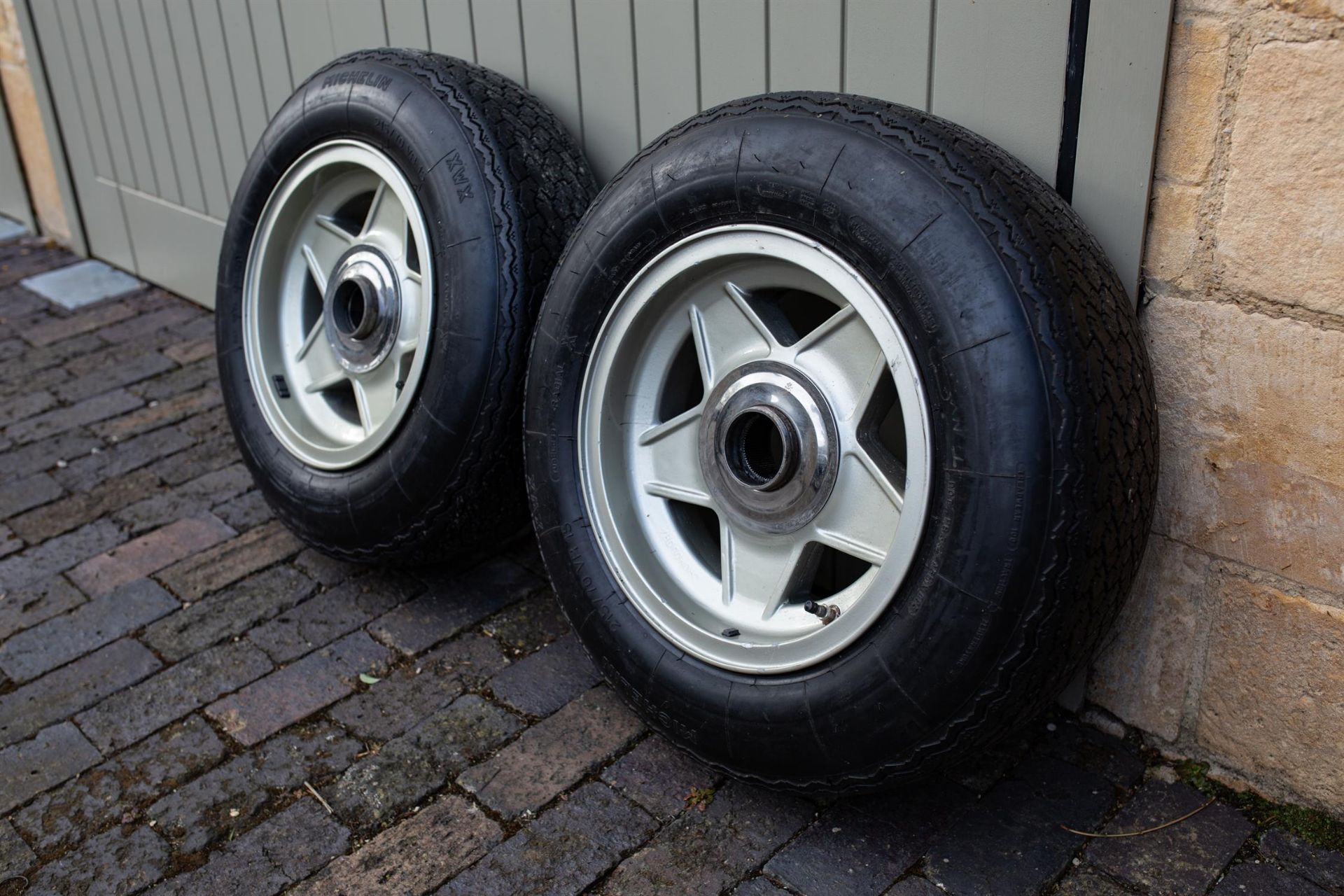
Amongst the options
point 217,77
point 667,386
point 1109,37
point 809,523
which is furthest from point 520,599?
point 217,77

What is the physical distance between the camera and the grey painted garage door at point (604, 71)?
7.13 ft

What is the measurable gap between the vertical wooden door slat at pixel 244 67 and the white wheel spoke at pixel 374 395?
1499mm

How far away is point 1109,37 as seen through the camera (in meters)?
2.10

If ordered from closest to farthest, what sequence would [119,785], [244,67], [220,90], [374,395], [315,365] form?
[119,785] → [374,395] → [315,365] → [244,67] → [220,90]

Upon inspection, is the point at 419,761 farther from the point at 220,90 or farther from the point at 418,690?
the point at 220,90

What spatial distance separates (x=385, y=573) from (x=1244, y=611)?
6.78 feet

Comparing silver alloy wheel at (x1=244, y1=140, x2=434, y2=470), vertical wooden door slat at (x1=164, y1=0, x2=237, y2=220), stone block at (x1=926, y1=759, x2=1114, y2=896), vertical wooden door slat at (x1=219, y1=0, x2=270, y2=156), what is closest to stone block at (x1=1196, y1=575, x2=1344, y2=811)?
stone block at (x1=926, y1=759, x2=1114, y2=896)

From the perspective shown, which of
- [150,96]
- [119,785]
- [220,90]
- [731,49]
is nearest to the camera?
[119,785]

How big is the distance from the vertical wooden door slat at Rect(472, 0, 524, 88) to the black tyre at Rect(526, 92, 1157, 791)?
94 cm

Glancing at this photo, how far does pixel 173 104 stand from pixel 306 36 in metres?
1.12

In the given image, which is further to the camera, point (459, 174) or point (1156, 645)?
point (459, 174)

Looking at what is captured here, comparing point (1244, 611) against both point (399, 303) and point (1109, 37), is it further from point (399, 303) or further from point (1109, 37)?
point (399, 303)

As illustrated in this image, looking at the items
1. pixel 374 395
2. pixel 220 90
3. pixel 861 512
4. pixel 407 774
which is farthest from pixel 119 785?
pixel 220 90

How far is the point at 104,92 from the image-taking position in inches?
202
